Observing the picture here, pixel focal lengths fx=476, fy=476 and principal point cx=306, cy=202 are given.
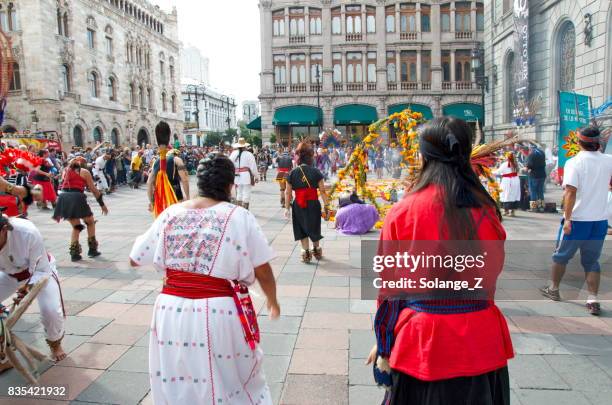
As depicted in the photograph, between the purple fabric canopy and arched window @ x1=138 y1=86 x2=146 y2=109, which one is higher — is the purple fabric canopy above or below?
below

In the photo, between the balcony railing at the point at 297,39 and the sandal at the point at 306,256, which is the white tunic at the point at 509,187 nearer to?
the sandal at the point at 306,256

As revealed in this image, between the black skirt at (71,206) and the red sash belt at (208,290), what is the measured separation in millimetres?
5541

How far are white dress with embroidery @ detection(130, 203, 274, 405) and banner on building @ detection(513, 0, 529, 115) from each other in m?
18.6

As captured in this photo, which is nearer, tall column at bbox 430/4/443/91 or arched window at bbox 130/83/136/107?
tall column at bbox 430/4/443/91

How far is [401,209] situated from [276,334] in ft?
8.83

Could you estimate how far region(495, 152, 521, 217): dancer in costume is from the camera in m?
10.8

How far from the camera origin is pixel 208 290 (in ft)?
8.04

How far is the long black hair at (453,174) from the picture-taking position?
1.91m

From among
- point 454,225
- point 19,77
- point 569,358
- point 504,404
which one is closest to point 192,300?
point 454,225

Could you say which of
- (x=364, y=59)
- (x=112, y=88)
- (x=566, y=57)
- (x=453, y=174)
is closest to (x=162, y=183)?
(x=453, y=174)

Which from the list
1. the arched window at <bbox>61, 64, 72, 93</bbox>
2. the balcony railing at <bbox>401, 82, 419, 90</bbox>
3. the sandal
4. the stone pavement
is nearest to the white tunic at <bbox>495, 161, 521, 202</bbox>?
the stone pavement

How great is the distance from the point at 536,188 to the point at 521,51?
391 inches

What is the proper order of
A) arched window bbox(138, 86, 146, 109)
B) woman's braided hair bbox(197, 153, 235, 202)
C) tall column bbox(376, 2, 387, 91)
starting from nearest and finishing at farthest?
woman's braided hair bbox(197, 153, 235, 202) < tall column bbox(376, 2, 387, 91) < arched window bbox(138, 86, 146, 109)

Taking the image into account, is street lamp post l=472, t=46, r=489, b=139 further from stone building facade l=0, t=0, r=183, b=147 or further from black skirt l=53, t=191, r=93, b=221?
stone building facade l=0, t=0, r=183, b=147
